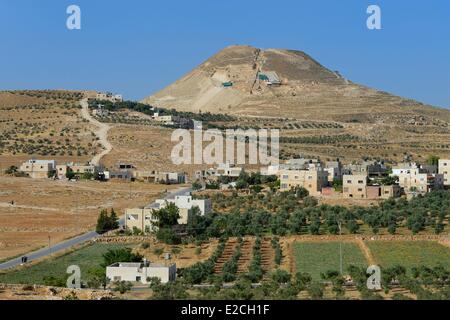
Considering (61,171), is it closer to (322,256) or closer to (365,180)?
(365,180)

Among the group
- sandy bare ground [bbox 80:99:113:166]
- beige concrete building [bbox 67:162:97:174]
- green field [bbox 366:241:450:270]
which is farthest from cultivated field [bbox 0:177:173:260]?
green field [bbox 366:241:450:270]

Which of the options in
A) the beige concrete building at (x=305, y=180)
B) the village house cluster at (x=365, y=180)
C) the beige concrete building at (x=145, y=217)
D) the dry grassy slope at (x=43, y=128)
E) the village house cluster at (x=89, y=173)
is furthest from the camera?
the dry grassy slope at (x=43, y=128)

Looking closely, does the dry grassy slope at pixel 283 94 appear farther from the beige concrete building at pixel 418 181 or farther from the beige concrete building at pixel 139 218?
the beige concrete building at pixel 139 218

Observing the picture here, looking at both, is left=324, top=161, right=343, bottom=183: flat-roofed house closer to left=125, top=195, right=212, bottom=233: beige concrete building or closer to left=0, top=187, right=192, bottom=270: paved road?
left=125, top=195, right=212, bottom=233: beige concrete building

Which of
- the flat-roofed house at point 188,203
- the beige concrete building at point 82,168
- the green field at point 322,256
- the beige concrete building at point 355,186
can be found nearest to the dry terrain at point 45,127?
the beige concrete building at point 82,168

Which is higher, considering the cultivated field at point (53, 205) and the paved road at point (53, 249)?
the cultivated field at point (53, 205)

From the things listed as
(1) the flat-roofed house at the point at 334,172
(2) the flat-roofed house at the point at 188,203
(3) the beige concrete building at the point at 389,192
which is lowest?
(2) the flat-roofed house at the point at 188,203

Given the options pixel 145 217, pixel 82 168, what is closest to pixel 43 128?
pixel 82 168
